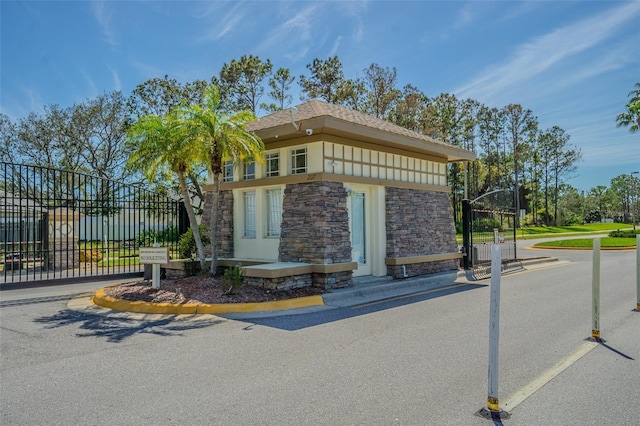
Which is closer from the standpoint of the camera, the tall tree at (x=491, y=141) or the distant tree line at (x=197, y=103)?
the distant tree line at (x=197, y=103)

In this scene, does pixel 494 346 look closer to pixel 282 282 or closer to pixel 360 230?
pixel 282 282

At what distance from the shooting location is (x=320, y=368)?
5.53 m

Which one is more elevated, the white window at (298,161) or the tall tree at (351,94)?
the tall tree at (351,94)

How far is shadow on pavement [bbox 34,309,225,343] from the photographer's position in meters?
7.47

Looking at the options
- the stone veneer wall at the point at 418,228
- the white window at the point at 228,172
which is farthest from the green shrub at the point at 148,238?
the stone veneer wall at the point at 418,228

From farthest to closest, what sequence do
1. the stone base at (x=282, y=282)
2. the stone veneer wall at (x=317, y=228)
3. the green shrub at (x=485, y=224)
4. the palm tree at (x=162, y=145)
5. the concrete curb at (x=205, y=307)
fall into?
1. the green shrub at (x=485, y=224)
2. the stone veneer wall at (x=317, y=228)
3. the palm tree at (x=162, y=145)
4. the stone base at (x=282, y=282)
5. the concrete curb at (x=205, y=307)

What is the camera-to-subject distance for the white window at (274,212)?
12.5 m

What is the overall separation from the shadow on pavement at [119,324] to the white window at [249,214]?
4.75m

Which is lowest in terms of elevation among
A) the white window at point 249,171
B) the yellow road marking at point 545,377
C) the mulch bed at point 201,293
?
the yellow road marking at point 545,377

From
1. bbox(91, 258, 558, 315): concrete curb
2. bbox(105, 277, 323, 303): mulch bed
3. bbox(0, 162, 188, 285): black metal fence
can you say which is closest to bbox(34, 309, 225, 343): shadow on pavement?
bbox(91, 258, 558, 315): concrete curb

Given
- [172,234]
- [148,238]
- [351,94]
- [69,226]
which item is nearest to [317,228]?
[172,234]

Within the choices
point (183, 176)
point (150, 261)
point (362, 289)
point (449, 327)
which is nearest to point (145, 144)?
point (183, 176)

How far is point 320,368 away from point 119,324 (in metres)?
4.56

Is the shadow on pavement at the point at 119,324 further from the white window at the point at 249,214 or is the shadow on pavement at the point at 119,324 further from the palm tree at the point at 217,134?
the white window at the point at 249,214
